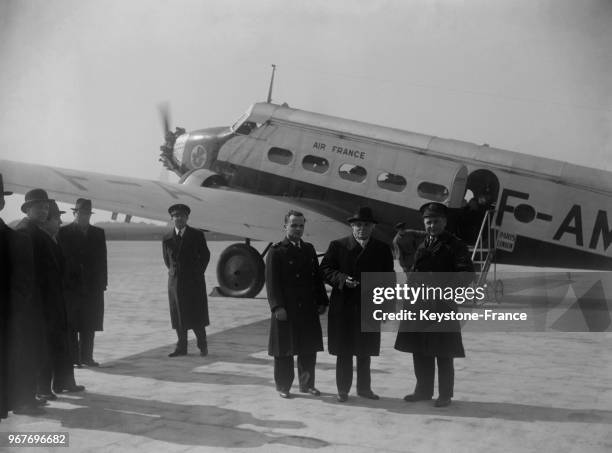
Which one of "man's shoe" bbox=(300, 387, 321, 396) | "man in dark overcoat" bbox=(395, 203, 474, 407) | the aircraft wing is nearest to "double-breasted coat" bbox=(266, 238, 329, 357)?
"man's shoe" bbox=(300, 387, 321, 396)

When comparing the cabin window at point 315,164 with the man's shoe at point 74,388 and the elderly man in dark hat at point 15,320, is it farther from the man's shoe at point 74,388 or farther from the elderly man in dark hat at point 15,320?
the elderly man in dark hat at point 15,320

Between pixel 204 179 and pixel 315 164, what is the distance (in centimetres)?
271

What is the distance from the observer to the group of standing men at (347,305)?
719 cm

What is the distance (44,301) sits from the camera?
692 centimetres

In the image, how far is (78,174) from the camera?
13914mm

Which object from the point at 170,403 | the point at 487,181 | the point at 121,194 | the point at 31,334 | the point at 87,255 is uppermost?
the point at 487,181

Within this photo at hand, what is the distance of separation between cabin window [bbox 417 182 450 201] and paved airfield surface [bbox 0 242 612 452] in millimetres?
4076

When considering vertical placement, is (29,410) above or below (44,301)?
below

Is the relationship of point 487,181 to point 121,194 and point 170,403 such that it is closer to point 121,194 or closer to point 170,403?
point 121,194

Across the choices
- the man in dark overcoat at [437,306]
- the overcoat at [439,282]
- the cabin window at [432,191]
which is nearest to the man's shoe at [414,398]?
the man in dark overcoat at [437,306]

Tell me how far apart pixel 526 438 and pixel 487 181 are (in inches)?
347

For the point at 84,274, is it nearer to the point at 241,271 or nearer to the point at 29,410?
the point at 29,410

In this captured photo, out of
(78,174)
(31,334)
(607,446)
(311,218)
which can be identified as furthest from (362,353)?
(78,174)

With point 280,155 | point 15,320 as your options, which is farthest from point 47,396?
point 280,155
